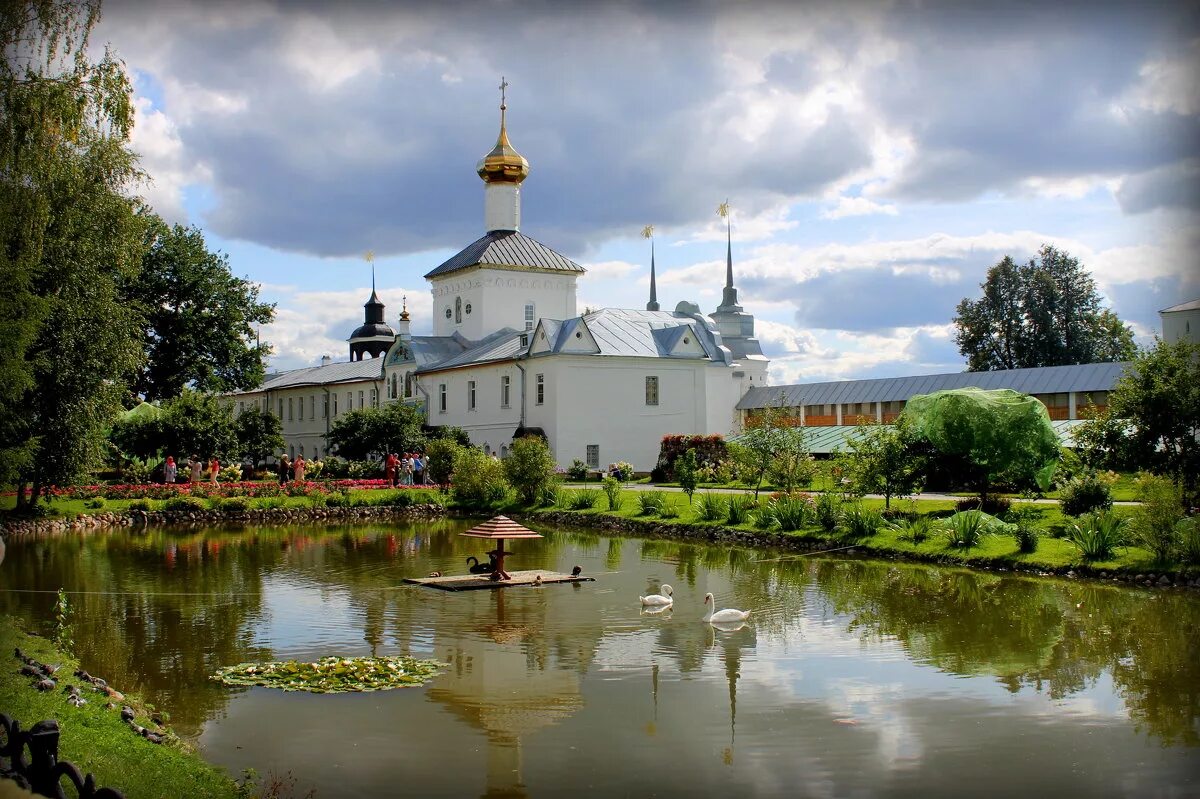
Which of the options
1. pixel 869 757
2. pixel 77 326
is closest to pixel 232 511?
pixel 77 326

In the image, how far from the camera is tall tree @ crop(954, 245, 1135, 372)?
197 feet

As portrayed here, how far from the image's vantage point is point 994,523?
2302 centimetres

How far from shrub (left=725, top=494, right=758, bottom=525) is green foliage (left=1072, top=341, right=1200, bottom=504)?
8465 mm

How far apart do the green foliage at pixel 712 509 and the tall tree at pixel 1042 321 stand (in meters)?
37.3

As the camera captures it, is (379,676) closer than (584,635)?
Yes

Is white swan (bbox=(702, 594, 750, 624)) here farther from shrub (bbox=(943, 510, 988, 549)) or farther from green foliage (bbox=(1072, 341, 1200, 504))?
green foliage (bbox=(1072, 341, 1200, 504))

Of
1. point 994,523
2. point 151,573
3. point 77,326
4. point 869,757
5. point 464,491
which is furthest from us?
point 464,491

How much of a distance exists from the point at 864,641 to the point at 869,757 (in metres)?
5.08

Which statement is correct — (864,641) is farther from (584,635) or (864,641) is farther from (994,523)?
(994,523)

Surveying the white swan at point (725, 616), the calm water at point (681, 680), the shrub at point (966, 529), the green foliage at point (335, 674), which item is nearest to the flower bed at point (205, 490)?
the calm water at point (681, 680)

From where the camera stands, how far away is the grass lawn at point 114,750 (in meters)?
7.45

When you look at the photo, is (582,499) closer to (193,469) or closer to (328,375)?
(193,469)

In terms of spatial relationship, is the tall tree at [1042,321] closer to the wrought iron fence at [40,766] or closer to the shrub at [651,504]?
the shrub at [651,504]

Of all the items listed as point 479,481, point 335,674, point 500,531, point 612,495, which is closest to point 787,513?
point 612,495
